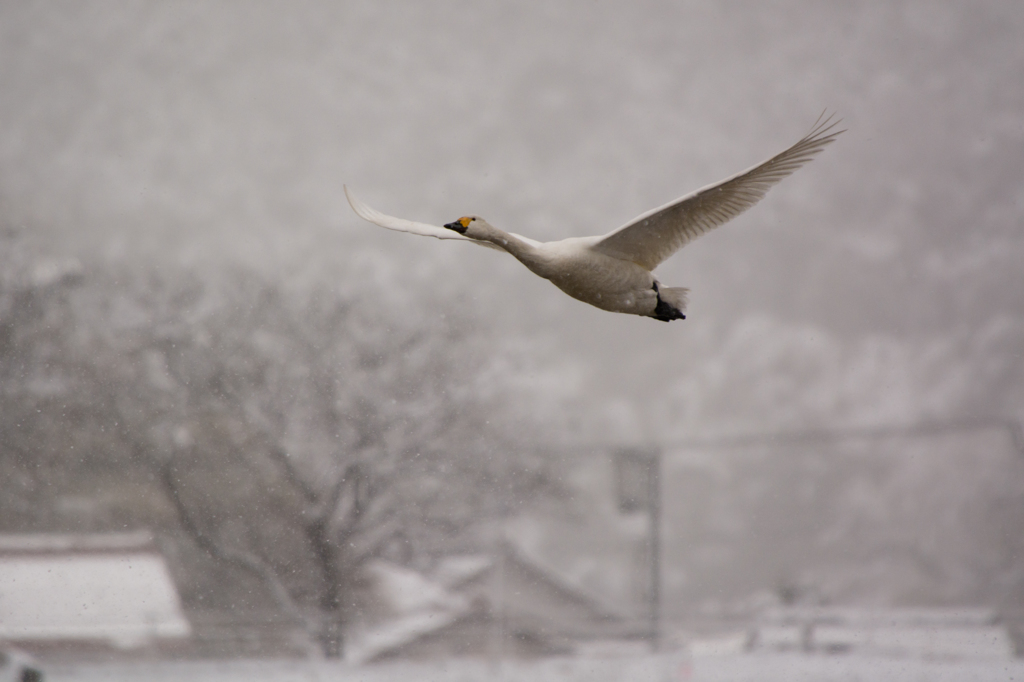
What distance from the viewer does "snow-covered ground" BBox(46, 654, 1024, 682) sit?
4.80 metres

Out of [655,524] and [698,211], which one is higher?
[655,524]

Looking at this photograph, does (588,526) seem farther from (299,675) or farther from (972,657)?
(972,657)

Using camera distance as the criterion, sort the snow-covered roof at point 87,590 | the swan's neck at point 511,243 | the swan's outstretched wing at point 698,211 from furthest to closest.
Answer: the snow-covered roof at point 87,590, the swan's outstretched wing at point 698,211, the swan's neck at point 511,243

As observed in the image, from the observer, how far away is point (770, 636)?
16.5 ft

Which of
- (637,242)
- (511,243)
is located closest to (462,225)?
(511,243)

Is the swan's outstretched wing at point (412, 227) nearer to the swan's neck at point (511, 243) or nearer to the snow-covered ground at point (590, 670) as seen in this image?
the swan's neck at point (511, 243)

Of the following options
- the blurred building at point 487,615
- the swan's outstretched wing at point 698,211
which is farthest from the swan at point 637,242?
the blurred building at point 487,615

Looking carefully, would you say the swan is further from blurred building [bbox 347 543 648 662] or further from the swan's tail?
blurred building [bbox 347 543 648 662]

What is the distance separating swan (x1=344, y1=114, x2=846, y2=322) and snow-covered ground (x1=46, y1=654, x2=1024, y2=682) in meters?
3.88

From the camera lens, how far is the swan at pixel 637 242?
1504 mm

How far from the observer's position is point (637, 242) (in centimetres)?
168

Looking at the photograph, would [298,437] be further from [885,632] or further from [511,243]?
[511,243]

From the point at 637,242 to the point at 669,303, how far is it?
0.14 metres

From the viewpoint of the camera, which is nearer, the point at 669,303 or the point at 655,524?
the point at 669,303
